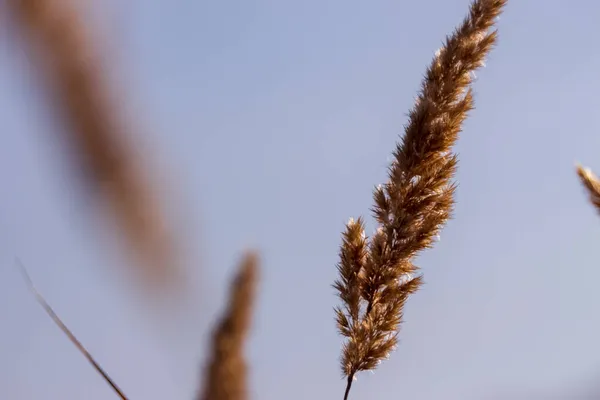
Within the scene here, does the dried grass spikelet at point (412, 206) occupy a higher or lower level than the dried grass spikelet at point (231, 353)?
lower

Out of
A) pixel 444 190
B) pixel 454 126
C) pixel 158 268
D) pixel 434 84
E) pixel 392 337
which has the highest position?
pixel 158 268

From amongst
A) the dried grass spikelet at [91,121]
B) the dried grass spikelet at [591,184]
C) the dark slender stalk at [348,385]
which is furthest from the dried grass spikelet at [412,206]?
the dried grass spikelet at [91,121]

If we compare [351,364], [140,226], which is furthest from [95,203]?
[351,364]

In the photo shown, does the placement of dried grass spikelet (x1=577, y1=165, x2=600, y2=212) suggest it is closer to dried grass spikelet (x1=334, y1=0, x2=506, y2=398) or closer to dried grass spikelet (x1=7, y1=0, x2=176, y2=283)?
dried grass spikelet (x1=334, y1=0, x2=506, y2=398)

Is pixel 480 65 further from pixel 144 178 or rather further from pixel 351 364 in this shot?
pixel 144 178

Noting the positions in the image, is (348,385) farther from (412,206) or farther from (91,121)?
(91,121)

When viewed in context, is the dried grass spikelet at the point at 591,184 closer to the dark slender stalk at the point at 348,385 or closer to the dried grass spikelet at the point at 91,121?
the dark slender stalk at the point at 348,385
